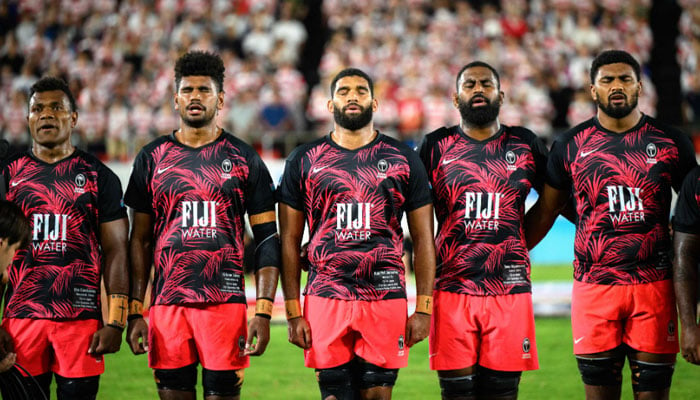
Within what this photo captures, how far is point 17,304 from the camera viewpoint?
514 cm

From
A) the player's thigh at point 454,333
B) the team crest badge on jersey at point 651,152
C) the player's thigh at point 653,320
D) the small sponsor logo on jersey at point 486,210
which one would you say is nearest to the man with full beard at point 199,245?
the player's thigh at point 454,333

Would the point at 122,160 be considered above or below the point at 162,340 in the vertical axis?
above

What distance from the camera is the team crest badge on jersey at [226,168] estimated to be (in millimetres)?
5209

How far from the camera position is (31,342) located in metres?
5.07

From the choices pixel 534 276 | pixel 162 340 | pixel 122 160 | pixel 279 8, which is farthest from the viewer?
pixel 279 8

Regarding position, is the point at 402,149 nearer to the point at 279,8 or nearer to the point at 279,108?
the point at 279,108

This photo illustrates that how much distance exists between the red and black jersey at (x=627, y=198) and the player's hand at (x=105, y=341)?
2.81 m

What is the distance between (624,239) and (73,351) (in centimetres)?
330

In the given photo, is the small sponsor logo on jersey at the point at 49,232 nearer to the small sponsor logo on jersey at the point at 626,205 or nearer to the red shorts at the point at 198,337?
the red shorts at the point at 198,337

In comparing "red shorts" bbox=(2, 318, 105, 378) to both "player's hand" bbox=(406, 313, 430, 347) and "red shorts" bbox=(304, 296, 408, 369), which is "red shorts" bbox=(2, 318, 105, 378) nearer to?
"red shorts" bbox=(304, 296, 408, 369)

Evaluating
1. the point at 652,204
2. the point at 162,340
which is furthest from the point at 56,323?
the point at 652,204

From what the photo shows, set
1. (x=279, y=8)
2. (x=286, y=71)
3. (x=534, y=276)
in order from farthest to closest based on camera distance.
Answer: (x=279, y=8) → (x=286, y=71) → (x=534, y=276)

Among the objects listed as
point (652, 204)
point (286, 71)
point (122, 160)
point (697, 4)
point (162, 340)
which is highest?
point (697, 4)

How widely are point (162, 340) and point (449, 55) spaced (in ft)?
39.8
